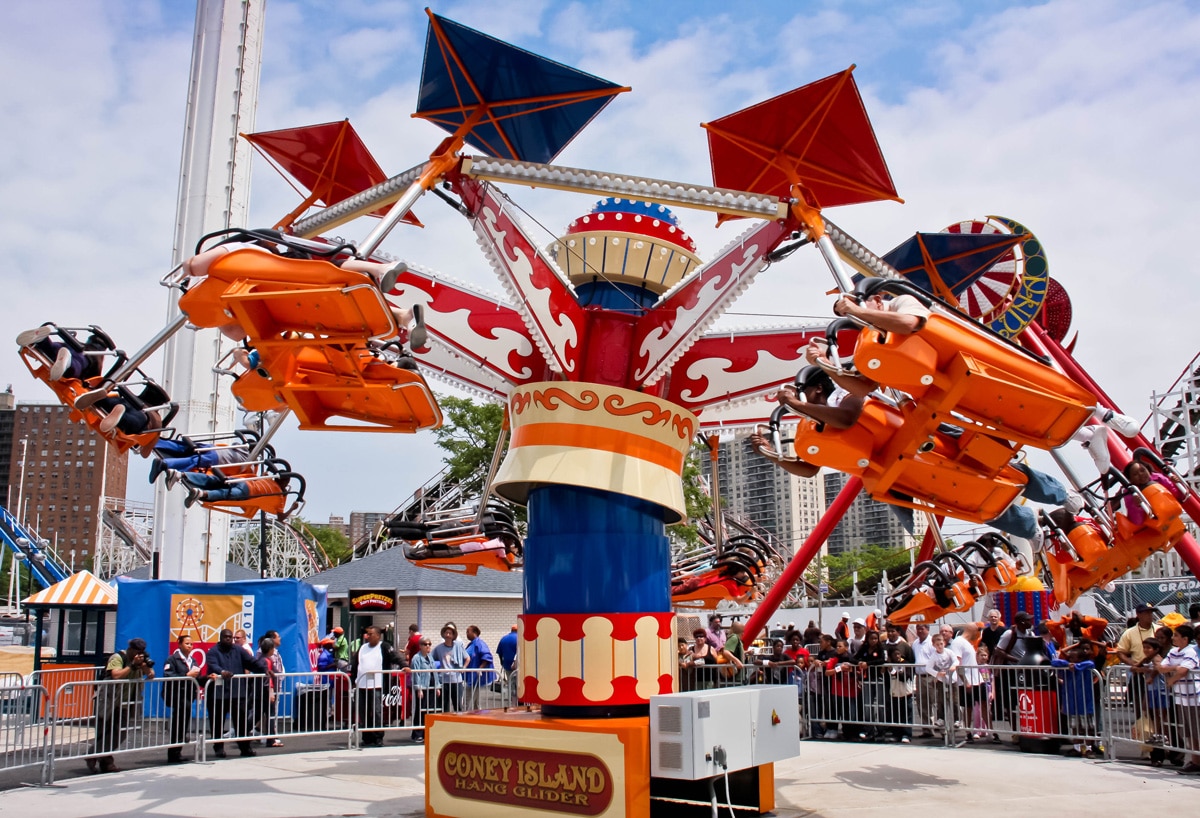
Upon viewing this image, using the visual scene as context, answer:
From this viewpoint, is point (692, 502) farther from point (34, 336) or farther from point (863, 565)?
point (863, 565)

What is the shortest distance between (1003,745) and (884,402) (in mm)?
8239

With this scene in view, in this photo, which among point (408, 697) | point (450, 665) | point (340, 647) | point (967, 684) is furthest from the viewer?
point (340, 647)

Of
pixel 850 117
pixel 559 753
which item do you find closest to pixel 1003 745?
pixel 559 753

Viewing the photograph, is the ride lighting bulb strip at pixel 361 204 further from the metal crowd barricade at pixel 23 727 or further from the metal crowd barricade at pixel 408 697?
the metal crowd barricade at pixel 408 697

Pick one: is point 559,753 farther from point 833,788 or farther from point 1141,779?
point 1141,779

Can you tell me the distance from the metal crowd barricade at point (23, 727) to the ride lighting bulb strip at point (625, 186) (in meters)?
7.35

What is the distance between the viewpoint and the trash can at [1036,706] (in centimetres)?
1159

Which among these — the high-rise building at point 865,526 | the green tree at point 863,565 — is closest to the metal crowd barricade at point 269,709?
the green tree at point 863,565

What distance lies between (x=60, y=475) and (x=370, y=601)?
122 metres

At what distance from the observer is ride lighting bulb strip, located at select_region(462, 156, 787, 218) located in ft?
22.0

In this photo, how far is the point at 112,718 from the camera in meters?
10.7

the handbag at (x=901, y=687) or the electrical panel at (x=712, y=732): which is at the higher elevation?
the electrical panel at (x=712, y=732)

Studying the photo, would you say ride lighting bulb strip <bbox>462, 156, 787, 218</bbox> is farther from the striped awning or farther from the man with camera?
the striped awning

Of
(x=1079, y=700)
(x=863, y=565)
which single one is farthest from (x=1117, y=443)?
(x=863, y=565)
